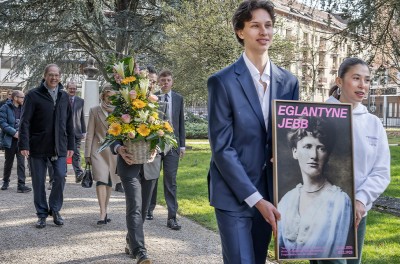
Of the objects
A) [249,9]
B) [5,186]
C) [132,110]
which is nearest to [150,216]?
[132,110]

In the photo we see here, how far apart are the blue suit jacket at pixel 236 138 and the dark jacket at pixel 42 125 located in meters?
5.44

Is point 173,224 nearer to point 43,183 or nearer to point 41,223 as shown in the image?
point 41,223

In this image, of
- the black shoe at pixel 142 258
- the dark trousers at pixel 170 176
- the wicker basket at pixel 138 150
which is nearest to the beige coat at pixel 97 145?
the dark trousers at pixel 170 176

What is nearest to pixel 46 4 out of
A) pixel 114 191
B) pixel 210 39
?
pixel 210 39

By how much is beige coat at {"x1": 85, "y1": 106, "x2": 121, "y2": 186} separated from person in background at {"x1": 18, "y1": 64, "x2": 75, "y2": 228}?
39 cm

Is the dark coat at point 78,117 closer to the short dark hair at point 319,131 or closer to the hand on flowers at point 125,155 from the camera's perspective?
the hand on flowers at point 125,155

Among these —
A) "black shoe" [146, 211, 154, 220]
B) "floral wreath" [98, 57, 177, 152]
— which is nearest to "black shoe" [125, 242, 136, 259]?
"floral wreath" [98, 57, 177, 152]

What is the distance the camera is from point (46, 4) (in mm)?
26688

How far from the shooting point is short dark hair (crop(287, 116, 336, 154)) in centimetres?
302

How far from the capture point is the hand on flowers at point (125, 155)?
19.7ft

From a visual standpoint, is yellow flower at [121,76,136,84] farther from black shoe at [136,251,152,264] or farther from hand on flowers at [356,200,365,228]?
hand on flowers at [356,200,365,228]

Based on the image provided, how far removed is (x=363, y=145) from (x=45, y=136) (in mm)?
5604

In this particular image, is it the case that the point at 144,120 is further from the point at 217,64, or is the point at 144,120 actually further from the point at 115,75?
the point at 217,64

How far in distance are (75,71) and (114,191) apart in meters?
19.8
